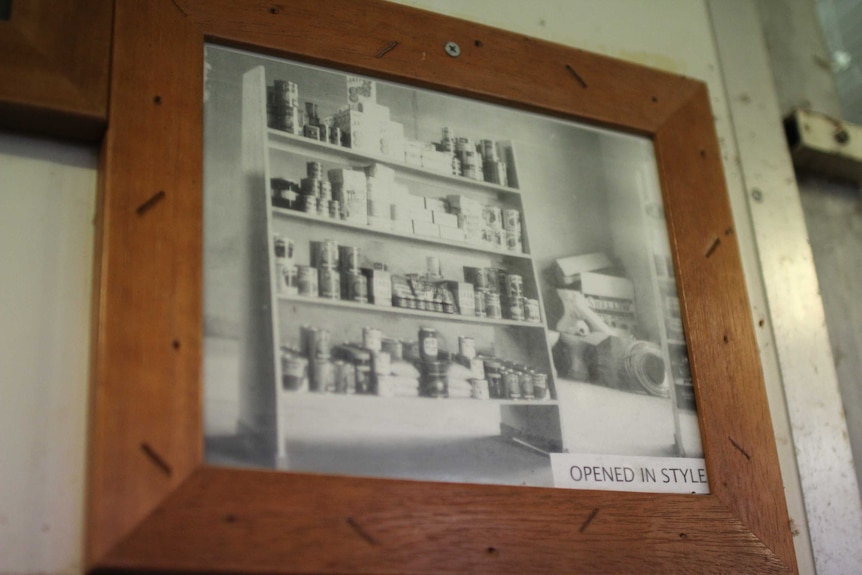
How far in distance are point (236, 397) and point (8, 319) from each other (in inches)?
10.9

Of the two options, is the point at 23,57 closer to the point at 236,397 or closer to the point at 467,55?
the point at 236,397

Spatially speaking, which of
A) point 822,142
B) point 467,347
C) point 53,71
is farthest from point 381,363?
point 822,142

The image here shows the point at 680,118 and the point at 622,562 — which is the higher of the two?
the point at 680,118

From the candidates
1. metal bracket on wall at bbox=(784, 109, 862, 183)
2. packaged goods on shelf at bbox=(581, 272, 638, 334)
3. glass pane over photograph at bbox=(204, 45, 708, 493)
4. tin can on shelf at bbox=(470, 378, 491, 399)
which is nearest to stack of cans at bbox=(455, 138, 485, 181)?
glass pane over photograph at bbox=(204, 45, 708, 493)

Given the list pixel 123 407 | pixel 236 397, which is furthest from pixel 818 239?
pixel 123 407

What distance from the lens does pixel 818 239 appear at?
172 cm

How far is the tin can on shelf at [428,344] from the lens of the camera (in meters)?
1.20

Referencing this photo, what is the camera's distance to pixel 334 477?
1052mm

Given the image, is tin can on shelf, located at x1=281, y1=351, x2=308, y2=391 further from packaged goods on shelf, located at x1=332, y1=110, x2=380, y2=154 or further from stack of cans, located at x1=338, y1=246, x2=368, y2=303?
packaged goods on shelf, located at x1=332, y1=110, x2=380, y2=154

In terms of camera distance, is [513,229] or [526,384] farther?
[513,229]

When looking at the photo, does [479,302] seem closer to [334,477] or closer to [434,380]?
[434,380]

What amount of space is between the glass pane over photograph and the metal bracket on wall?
1.38 feet

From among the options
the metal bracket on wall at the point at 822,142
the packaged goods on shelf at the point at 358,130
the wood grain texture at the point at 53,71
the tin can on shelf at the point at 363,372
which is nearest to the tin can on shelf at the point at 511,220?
the packaged goods on shelf at the point at 358,130

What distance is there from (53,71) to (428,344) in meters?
0.59
